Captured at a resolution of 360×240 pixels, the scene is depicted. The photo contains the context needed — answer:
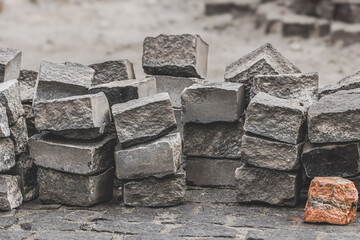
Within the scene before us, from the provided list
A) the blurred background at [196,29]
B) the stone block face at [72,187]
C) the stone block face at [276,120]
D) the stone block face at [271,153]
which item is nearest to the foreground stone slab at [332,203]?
the stone block face at [271,153]

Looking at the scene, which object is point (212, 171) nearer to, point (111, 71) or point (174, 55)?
point (174, 55)

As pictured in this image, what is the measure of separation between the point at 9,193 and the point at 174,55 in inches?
79.3

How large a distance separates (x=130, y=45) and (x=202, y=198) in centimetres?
1024

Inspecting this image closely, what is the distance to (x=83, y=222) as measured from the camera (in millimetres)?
5363

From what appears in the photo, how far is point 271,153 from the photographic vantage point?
5.48 metres

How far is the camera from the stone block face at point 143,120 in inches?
219

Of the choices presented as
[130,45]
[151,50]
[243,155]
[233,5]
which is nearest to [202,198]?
[243,155]

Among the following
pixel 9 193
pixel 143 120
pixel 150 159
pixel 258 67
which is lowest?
pixel 9 193

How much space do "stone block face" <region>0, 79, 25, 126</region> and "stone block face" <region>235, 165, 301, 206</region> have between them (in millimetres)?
1954

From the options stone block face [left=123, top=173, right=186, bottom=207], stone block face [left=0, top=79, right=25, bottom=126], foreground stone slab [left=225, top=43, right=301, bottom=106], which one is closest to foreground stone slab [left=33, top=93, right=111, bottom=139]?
stone block face [left=0, top=79, right=25, bottom=126]

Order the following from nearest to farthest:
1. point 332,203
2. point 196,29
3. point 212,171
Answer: point 332,203, point 212,171, point 196,29

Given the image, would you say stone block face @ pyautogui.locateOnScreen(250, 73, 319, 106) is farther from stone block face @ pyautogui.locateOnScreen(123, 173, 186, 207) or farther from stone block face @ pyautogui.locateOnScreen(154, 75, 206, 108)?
stone block face @ pyautogui.locateOnScreen(123, 173, 186, 207)

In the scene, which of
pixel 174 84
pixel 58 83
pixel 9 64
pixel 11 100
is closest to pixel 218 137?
pixel 174 84

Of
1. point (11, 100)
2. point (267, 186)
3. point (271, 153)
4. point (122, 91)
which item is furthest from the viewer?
point (122, 91)
